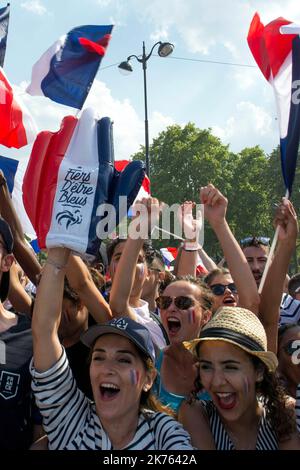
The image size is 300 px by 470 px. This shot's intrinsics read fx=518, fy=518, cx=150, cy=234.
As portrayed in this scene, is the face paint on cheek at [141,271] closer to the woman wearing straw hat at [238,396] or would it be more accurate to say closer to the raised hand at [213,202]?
the raised hand at [213,202]

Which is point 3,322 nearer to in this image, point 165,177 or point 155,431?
point 155,431

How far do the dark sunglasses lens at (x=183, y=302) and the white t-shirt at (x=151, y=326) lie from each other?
0.21 meters

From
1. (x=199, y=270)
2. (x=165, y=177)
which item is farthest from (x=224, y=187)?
(x=199, y=270)

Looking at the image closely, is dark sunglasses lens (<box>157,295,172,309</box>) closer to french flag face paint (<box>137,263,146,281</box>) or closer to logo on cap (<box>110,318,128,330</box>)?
french flag face paint (<box>137,263,146,281</box>)

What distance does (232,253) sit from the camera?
116 inches

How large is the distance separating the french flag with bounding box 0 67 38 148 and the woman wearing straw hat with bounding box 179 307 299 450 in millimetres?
3003

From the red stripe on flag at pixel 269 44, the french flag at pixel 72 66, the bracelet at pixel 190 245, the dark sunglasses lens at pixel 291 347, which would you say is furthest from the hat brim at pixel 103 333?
the red stripe on flag at pixel 269 44

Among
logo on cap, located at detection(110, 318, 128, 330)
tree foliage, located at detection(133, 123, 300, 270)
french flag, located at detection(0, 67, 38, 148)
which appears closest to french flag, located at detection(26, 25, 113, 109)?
french flag, located at detection(0, 67, 38, 148)

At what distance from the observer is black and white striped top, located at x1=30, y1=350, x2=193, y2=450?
2117 mm

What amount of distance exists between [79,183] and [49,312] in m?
0.61

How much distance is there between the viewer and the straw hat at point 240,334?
2.33 meters

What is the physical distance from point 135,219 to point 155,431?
1.11 m
